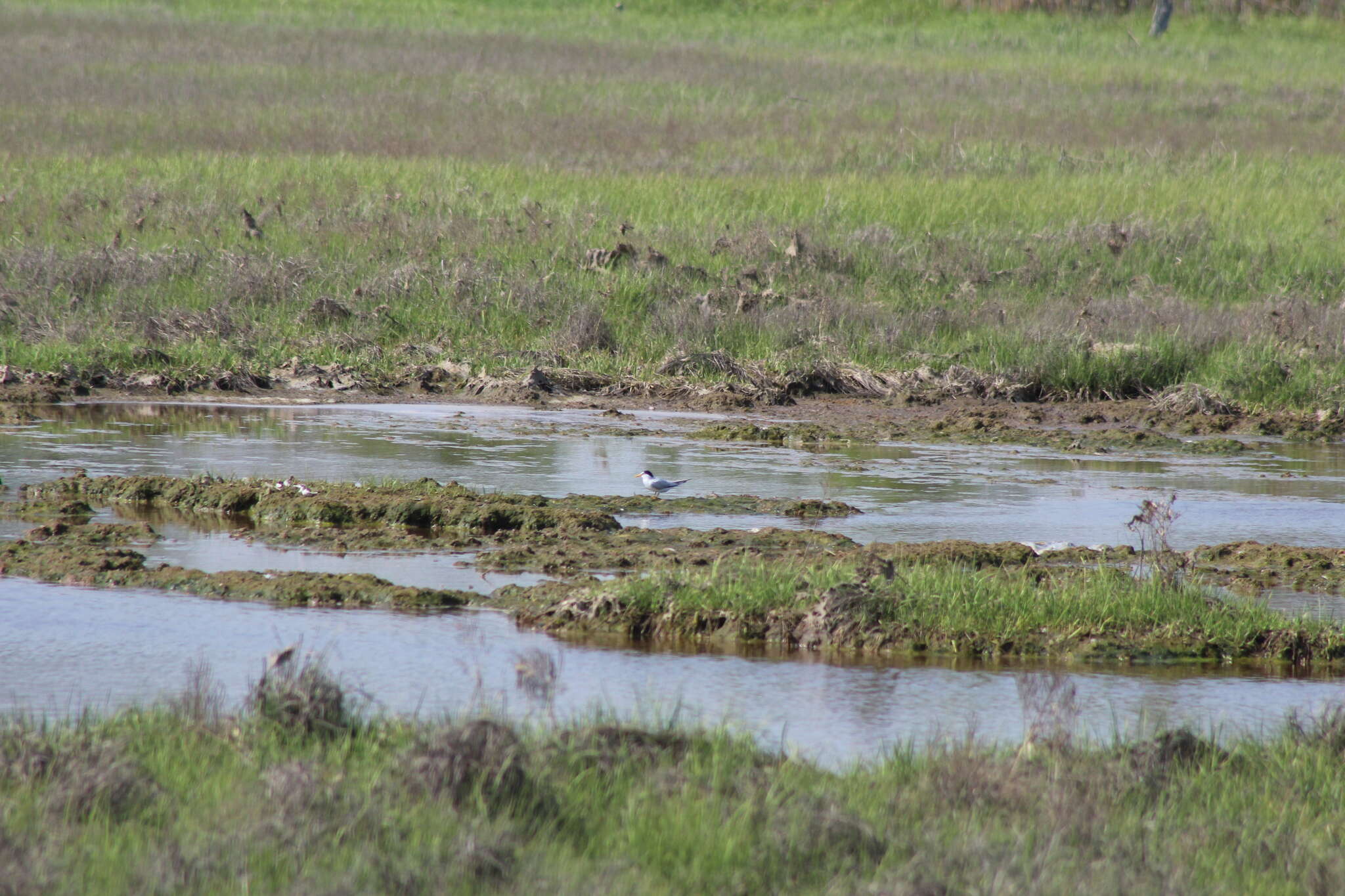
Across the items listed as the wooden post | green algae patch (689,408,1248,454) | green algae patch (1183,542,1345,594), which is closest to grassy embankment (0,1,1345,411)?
green algae patch (689,408,1248,454)

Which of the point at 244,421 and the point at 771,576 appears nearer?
the point at 771,576

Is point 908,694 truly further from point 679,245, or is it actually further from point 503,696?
point 679,245

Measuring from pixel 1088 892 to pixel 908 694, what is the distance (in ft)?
8.40

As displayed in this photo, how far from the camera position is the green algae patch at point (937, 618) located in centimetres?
714

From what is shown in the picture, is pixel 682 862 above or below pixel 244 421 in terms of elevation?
above

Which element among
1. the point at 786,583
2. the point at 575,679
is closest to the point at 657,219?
the point at 786,583

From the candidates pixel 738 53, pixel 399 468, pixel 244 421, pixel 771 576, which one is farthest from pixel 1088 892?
pixel 738 53

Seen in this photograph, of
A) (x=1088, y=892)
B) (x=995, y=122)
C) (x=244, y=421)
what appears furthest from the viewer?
(x=995, y=122)

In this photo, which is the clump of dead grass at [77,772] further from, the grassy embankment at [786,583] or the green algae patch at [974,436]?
the green algae patch at [974,436]

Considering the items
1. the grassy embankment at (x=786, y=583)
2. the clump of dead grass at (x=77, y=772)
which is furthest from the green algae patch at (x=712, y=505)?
the clump of dead grass at (x=77, y=772)

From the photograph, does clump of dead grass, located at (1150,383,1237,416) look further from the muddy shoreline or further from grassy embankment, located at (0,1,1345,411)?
grassy embankment, located at (0,1,1345,411)

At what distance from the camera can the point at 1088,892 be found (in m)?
3.97

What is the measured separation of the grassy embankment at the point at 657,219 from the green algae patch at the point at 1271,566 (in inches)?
239

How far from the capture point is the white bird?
9.98 meters
